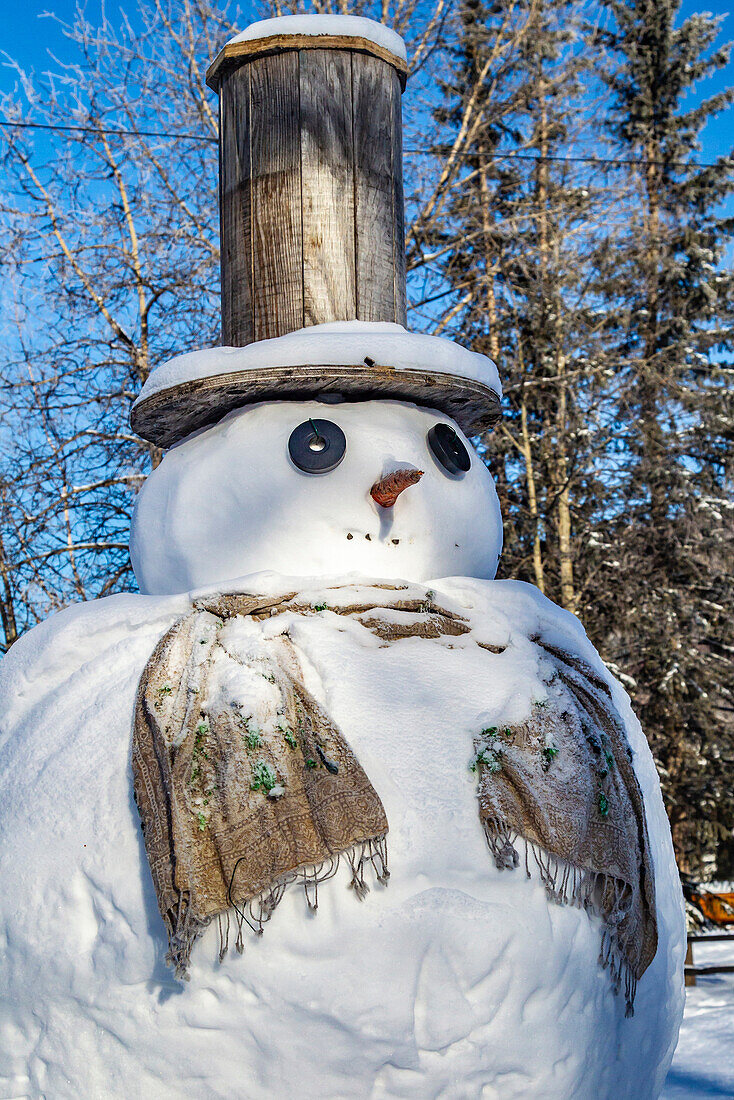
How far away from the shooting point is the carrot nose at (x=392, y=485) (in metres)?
2.11

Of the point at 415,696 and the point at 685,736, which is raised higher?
the point at 415,696

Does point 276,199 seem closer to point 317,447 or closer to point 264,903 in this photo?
point 317,447

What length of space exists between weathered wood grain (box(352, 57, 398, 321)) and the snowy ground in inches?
167

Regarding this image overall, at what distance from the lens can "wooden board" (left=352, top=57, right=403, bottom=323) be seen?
8.27 feet

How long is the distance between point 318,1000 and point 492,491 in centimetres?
125

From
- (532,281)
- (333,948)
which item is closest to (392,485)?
(333,948)

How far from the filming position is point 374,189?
2570 mm

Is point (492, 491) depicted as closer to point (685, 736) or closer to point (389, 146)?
point (389, 146)

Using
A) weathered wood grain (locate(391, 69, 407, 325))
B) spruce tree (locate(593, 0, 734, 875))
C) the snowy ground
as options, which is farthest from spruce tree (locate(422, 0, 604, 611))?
weathered wood grain (locate(391, 69, 407, 325))

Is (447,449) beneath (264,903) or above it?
above

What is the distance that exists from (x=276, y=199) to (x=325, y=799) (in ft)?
4.83

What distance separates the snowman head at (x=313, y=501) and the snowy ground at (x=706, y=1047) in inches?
157

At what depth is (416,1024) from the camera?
1.69 m

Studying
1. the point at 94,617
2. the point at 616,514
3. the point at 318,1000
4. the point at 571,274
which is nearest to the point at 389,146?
the point at 94,617
